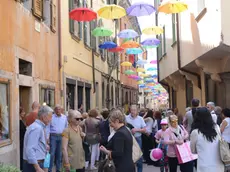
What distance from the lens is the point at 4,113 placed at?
7562 mm

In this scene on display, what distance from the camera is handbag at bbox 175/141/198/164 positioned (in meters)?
6.71

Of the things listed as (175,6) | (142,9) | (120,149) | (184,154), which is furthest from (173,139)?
(142,9)

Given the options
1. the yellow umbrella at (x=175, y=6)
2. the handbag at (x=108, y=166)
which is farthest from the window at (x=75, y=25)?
the handbag at (x=108, y=166)

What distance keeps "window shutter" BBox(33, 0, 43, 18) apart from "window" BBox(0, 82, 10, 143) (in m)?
2.93

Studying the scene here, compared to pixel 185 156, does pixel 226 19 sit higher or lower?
higher

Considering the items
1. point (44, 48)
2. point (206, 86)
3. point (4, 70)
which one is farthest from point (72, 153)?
point (206, 86)

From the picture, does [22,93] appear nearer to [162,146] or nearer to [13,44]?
[13,44]

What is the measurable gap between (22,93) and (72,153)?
3.98 meters

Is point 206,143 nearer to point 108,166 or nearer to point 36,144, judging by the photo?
point 108,166

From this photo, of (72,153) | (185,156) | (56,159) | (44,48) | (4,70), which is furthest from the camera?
(44,48)

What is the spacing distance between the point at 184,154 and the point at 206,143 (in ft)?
6.52

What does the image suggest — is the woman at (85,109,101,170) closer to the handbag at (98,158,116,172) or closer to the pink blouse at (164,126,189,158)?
the pink blouse at (164,126,189,158)

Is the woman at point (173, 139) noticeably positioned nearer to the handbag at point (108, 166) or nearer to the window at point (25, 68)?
the handbag at point (108, 166)

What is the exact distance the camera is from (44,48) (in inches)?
427
